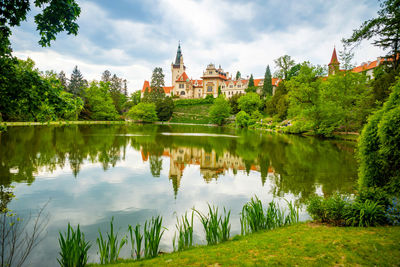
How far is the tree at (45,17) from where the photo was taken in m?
4.11

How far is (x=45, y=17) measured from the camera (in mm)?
4383

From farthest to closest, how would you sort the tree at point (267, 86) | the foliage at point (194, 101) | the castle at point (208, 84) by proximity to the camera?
the castle at point (208, 84), the foliage at point (194, 101), the tree at point (267, 86)

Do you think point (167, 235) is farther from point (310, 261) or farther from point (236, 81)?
point (236, 81)

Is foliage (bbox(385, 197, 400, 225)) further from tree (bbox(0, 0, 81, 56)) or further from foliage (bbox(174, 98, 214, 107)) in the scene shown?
foliage (bbox(174, 98, 214, 107))

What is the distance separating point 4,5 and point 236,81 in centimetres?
8615

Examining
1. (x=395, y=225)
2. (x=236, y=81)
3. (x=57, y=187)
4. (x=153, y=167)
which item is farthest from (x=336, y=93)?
(x=236, y=81)

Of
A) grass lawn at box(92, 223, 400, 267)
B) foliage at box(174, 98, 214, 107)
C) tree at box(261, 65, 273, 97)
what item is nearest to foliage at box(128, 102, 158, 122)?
foliage at box(174, 98, 214, 107)

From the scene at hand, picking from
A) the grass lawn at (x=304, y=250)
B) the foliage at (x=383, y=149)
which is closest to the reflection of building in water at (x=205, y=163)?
the grass lawn at (x=304, y=250)

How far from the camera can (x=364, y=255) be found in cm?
379

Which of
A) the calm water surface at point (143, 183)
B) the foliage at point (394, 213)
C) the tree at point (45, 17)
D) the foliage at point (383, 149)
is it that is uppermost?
the tree at point (45, 17)

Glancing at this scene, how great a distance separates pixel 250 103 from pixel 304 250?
60901 mm

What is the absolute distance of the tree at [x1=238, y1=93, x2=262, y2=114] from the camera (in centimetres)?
6306

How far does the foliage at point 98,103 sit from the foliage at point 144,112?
574 centimetres

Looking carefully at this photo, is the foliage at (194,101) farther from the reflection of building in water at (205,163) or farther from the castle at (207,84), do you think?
the reflection of building in water at (205,163)
